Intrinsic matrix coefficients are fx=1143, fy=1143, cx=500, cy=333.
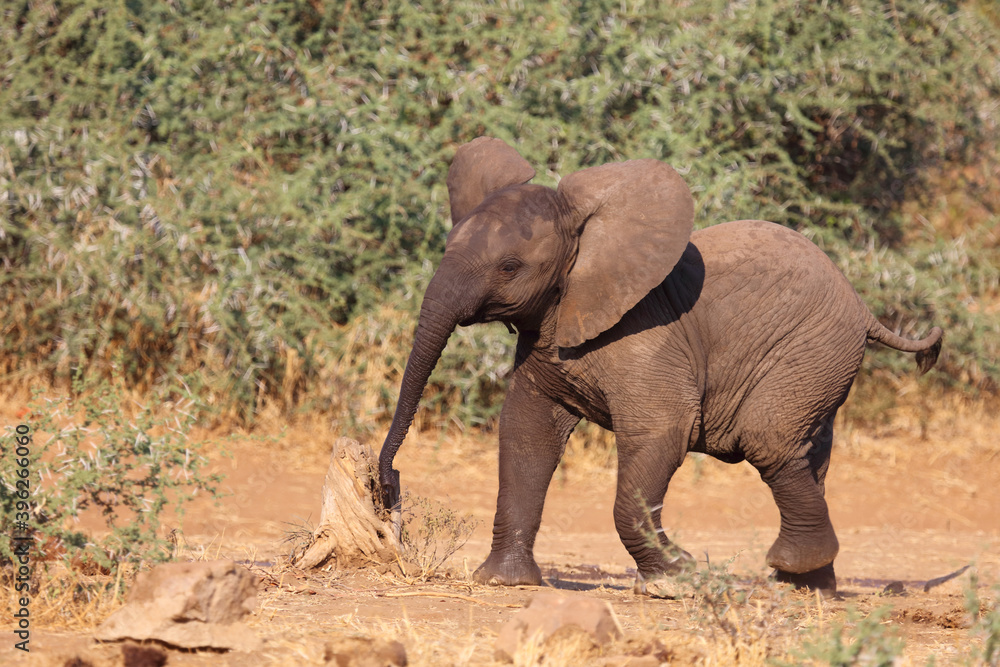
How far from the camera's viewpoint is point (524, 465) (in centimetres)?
605

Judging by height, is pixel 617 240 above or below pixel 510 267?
above

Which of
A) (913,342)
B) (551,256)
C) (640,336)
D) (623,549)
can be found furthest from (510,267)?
(623,549)

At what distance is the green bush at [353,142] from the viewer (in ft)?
34.2

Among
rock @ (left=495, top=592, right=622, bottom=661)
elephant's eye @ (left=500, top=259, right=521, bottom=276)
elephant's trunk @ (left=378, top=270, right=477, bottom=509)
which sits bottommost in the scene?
rock @ (left=495, top=592, right=622, bottom=661)

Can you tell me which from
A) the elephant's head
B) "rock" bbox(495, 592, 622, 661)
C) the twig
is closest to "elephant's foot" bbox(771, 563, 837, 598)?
the twig

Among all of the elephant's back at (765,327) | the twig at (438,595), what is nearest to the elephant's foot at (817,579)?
the elephant's back at (765,327)

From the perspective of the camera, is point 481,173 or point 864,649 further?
point 481,173

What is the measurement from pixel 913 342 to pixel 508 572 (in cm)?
266

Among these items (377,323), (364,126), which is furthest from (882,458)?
(364,126)

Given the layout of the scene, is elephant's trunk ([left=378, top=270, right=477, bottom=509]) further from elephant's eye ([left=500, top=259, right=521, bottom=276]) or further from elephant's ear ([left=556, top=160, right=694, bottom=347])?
elephant's ear ([left=556, top=160, right=694, bottom=347])

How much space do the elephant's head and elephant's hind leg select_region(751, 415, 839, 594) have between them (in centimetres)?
141

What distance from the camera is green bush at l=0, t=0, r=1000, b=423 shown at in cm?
1043

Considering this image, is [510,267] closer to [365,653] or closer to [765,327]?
[765,327]

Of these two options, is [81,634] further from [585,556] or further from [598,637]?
[585,556]
